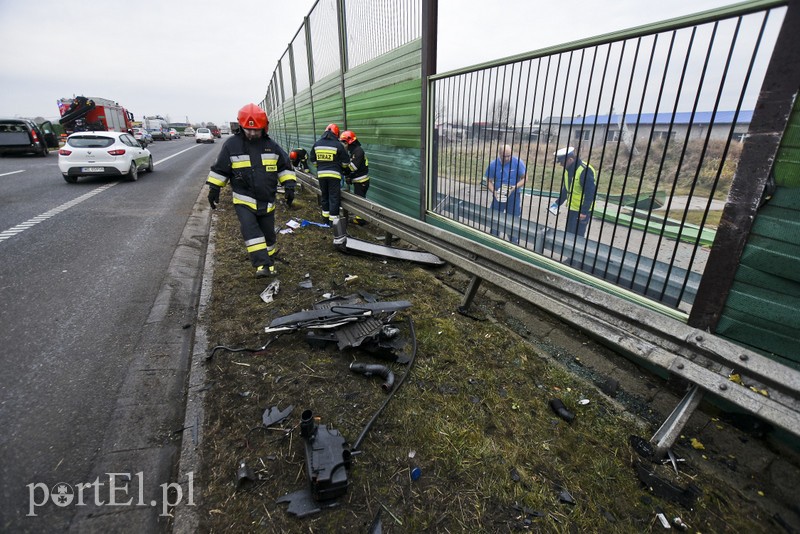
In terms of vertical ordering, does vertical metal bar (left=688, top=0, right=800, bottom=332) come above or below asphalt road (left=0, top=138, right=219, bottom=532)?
above

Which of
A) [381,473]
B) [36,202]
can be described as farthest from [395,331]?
[36,202]

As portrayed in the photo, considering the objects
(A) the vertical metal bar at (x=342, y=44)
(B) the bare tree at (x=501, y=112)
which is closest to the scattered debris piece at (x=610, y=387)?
(B) the bare tree at (x=501, y=112)

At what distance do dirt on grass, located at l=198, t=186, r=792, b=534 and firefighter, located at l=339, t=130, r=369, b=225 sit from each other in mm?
4110

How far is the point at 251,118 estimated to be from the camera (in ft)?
14.0

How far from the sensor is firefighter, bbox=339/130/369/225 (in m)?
6.91

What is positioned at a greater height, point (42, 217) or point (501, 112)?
point (501, 112)

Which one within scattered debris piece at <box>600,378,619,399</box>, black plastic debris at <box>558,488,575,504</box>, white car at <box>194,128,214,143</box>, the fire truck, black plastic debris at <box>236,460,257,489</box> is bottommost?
scattered debris piece at <box>600,378,619,399</box>

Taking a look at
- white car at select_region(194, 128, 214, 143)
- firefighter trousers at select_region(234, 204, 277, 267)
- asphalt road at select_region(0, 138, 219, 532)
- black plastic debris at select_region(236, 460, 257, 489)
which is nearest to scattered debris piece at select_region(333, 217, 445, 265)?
firefighter trousers at select_region(234, 204, 277, 267)

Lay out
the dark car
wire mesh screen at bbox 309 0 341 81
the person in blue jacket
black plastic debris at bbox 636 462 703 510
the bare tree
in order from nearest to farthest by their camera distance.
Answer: black plastic debris at bbox 636 462 703 510 → the bare tree → the person in blue jacket → wire mesh screen at bbox 309 0 341 81 → the dark car

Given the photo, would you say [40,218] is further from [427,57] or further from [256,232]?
[427,57]

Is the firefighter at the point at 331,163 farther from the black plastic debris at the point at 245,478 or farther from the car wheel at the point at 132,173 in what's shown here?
the car wheel at the point at 132,173

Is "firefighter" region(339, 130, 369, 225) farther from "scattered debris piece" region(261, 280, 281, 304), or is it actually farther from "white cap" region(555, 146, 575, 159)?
"white cap" region(555, 146, 575, 159)

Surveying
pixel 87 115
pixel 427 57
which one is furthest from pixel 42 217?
pixel 87 115

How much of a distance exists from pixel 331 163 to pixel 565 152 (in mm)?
4519
